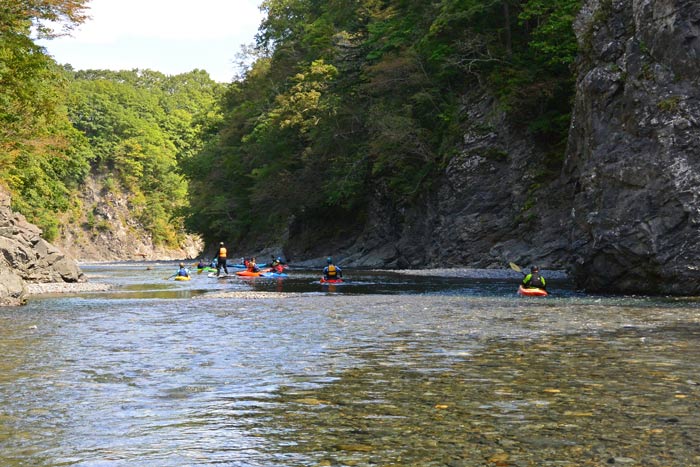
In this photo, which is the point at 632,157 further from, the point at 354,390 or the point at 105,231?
the point at 105,231

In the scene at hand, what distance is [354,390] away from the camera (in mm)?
9148

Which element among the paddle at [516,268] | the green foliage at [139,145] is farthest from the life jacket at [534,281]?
the green foliage at [139,145]

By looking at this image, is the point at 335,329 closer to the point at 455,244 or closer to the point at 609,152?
the point at 609,152

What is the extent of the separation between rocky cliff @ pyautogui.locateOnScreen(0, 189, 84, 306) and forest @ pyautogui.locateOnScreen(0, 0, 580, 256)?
25.9 feet

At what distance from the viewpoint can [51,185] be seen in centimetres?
5150

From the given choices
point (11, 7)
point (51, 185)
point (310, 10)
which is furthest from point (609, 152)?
point (310, 10)

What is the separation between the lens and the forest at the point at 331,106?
39781 mm

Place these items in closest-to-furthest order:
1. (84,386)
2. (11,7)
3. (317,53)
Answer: (84,386)
(11,7)
(317,53)

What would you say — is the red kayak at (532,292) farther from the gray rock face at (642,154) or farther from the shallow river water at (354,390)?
the shallow river water at (354,390)

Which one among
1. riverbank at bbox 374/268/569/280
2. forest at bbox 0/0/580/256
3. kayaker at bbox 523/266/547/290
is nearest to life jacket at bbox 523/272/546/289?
kayaker at bbox 523/266/547/290

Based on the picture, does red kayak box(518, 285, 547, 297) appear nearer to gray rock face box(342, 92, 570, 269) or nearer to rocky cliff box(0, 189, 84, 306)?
gray rock face box(342, 92, 570, 269)

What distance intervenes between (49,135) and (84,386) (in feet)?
120

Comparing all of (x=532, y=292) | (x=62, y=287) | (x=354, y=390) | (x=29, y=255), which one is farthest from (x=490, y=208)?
(x=354, y=390)

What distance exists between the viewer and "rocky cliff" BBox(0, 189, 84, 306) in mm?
29219
